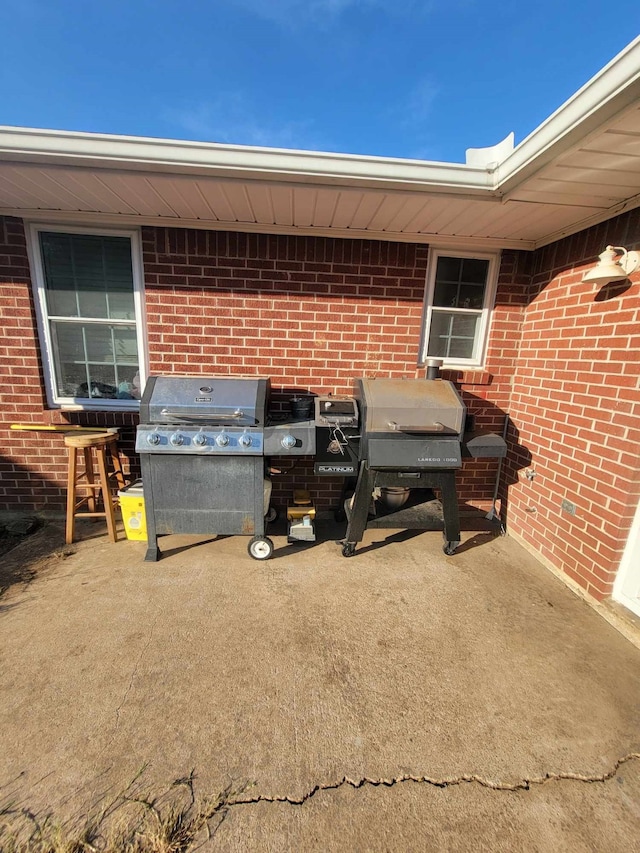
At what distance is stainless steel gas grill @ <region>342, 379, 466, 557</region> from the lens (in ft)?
8.33

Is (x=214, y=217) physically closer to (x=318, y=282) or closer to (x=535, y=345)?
(x=318, y=282)

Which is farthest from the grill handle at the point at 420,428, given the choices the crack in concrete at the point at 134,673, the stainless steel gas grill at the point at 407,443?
the crack in concrete at the point at 134,673

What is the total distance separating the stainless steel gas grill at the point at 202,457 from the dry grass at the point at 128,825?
148 cm

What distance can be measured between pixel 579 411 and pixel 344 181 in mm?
2369

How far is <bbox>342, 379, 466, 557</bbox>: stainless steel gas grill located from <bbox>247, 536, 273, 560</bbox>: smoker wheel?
0.62 metres

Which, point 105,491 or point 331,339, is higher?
point 331,339

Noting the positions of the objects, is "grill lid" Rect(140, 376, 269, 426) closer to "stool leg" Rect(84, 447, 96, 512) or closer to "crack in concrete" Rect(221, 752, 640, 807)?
"stool leg" Rect(84, 447, 96, 512)

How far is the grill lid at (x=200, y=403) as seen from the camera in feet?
8.25

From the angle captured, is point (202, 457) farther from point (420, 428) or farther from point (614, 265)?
point (614, 265)

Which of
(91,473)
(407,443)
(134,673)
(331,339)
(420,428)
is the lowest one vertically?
(134,673)

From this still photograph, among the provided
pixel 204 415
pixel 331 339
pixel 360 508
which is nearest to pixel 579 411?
pixel 360 508

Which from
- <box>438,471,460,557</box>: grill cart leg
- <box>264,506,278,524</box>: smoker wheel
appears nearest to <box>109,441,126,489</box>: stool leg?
<box>264,506,278,524</box>: smoker wheel

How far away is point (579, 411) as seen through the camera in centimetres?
260

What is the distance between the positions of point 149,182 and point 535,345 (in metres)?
3.38
